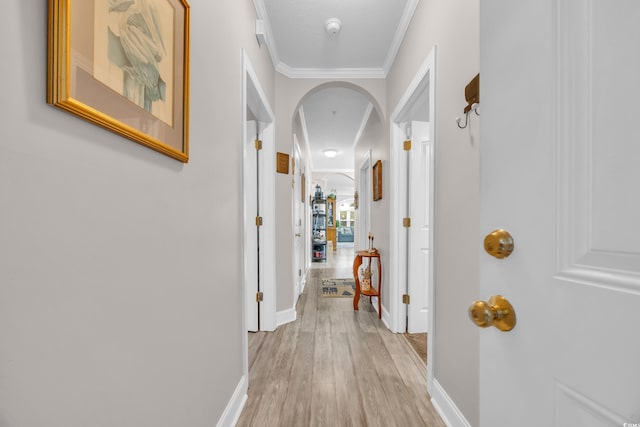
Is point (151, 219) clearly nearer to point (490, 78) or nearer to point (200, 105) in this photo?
point (200, 105)

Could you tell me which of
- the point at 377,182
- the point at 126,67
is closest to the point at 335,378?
the point at 126,67

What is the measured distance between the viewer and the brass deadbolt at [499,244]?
1.71 ft

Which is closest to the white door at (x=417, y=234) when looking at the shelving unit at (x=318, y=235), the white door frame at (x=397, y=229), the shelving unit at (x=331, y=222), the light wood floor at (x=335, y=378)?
the white door frame at (x=397, y=229)

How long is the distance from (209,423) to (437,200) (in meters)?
1.58

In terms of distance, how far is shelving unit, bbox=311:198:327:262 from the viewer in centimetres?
795

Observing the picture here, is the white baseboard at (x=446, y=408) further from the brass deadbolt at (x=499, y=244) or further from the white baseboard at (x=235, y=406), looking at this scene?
the brass deadbolt at (x=499, y=244)

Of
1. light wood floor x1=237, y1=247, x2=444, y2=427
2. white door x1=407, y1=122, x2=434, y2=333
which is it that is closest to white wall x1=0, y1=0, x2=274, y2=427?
light wood floor x1=237, y1=247, x2=444, y2=427

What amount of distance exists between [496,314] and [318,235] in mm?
7886

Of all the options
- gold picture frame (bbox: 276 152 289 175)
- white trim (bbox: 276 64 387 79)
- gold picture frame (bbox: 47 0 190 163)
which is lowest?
gold picture frame (bbox: 47 0 190 163)

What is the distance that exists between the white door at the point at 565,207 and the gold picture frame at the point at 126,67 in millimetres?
802

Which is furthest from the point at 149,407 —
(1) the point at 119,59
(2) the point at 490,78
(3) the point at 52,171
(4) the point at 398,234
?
(4) the point at 398,234

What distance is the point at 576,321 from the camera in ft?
1.32

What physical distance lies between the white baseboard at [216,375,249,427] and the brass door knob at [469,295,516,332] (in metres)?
1.33

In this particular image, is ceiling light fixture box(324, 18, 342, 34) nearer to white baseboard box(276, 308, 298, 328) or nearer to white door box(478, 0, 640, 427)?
white door box(478, 0, 640, 427)
